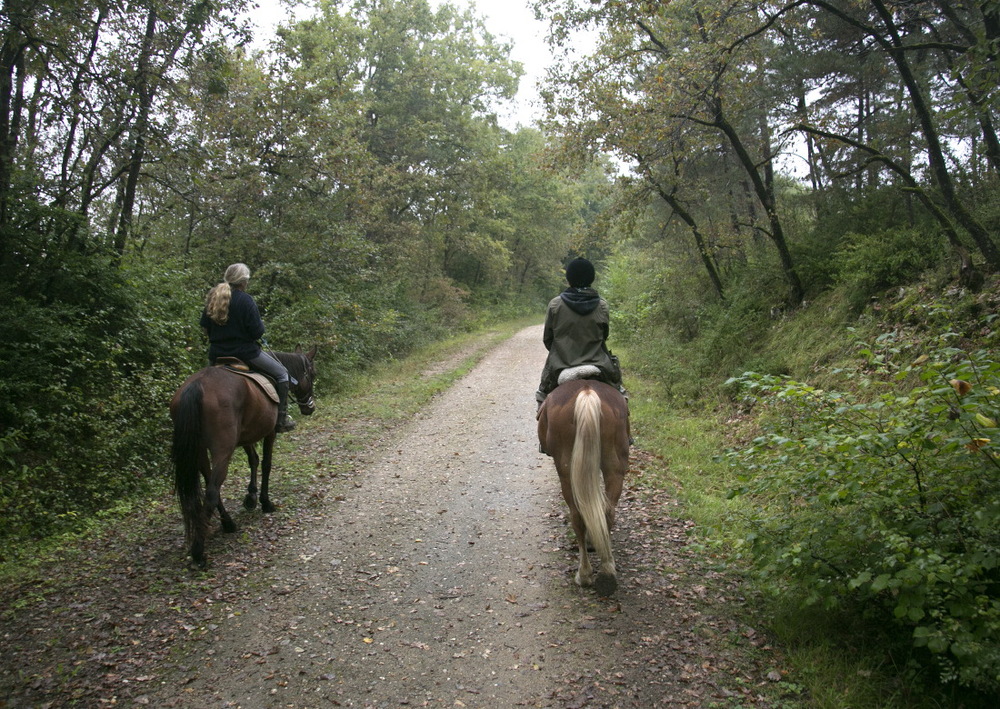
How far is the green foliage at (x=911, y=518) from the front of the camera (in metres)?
2.97

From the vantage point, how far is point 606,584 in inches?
180

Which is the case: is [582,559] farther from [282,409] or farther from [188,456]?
[282,409]

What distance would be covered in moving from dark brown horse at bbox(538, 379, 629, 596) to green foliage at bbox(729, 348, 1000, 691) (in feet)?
3.07

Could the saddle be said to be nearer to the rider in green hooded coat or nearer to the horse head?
the horse head

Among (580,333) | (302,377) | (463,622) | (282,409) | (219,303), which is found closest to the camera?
(463,622)

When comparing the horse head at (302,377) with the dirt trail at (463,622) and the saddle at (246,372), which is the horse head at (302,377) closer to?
the saddle at (246,372)

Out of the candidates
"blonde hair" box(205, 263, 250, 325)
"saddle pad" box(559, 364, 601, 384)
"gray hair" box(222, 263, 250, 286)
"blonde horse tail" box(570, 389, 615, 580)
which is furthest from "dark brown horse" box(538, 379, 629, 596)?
"gray hair" box(222, 263, 250, 286)

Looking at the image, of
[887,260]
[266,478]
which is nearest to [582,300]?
[266,478]

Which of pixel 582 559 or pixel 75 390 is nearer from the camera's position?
pixel 582 559

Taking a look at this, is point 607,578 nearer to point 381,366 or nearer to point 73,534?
point 73,534

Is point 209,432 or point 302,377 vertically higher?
point 302,377

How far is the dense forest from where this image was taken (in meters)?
3.67

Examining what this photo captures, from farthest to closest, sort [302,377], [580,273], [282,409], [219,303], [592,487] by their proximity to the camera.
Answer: [302,377], [282,409], [219,303], [580,273], [592,487]

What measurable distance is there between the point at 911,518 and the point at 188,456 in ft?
17.8
